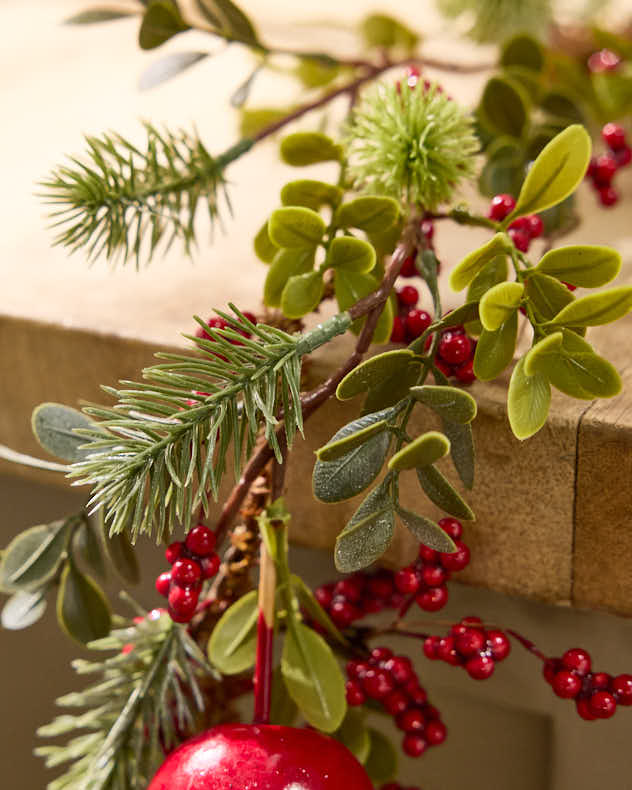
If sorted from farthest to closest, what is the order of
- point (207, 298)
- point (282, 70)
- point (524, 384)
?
point (282, 70)
point (207, 298)
point (524, 384)

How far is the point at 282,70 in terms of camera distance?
22.7 inches

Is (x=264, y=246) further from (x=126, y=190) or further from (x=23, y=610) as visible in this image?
(x=23, y=610)

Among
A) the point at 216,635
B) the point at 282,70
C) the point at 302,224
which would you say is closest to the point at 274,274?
the point at 302,224

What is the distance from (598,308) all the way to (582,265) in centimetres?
2

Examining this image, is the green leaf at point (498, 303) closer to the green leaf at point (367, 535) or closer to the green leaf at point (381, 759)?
the green leaf at point (367, 535)

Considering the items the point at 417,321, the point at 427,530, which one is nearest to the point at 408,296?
the point at 417,321

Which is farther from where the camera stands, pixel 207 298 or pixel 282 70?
pixel 282 70

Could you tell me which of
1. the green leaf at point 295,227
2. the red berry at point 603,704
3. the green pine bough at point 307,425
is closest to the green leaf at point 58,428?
the green pine bough at point 307,425

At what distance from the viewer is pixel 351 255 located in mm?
344

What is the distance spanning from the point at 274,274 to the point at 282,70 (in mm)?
260

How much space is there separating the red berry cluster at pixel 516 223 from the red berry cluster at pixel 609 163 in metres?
0.13

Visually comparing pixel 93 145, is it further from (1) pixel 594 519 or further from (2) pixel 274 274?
(1) pixel 594 519

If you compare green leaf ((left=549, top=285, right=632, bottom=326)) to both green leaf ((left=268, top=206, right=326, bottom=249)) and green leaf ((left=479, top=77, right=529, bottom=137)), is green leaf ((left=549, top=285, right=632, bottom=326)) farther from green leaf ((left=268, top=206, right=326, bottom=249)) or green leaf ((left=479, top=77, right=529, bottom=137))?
green leaf ((left=479, top=77, right=529, bottom=137))

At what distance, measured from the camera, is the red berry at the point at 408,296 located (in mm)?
387
